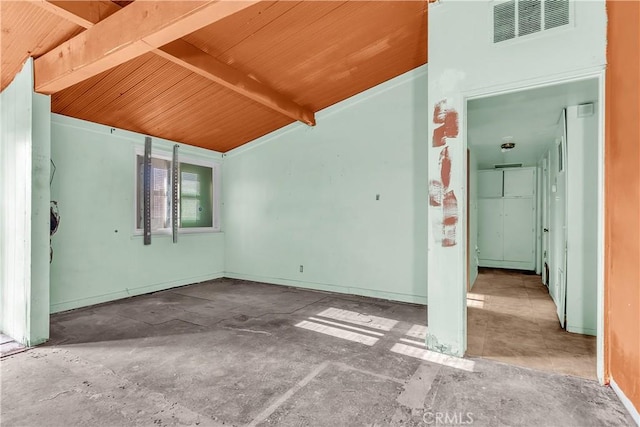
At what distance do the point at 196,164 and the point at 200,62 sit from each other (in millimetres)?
3066

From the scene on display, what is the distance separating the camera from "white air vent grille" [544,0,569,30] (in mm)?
2385

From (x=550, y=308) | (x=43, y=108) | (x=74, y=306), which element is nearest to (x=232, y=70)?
(x=43, y=108)

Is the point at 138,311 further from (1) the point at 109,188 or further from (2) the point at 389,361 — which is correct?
(2) the point at 389,361

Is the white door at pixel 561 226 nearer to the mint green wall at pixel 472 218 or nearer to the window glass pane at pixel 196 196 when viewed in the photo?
the mint green wall at pixel 472 218

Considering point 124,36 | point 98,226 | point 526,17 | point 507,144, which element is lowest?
point 98,226

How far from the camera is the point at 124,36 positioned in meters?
2.58

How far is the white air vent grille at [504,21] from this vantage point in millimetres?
2572

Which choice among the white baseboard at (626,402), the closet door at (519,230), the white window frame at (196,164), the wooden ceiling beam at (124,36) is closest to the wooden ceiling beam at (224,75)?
the wooden ceiling beam at (124,36)

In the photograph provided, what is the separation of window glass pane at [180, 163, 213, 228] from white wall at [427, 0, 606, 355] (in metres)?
4.80

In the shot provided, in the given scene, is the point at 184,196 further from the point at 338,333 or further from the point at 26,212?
the point at 338,333

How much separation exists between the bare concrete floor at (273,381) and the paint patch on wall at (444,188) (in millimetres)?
1113

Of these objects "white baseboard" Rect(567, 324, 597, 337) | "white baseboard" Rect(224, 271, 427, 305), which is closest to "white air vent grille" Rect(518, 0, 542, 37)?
"white baseboard" Rect(567, 324, 597, 337)

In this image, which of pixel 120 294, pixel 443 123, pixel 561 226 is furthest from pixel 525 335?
pixel 120 294

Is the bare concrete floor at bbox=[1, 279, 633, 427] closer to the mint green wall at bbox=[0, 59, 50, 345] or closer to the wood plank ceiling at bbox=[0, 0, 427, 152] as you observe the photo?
the mint green wall at bbox=[0, 59, 50, 345]
